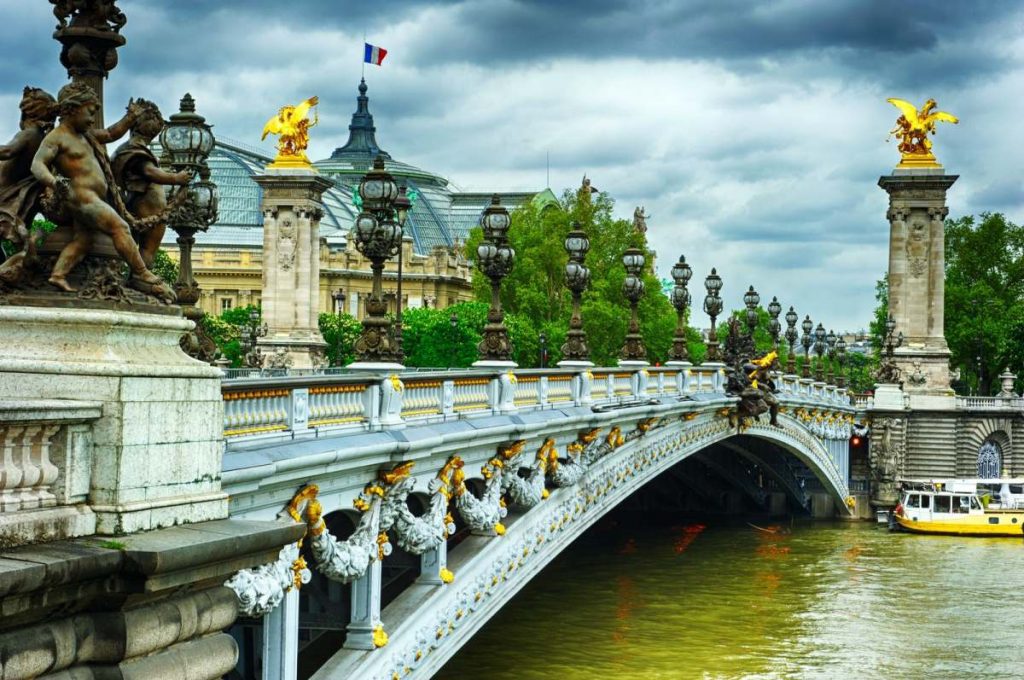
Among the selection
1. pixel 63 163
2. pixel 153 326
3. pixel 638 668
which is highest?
pixel 63 163

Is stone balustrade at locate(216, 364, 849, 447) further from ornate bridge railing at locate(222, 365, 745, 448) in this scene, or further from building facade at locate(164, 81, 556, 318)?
building facade at locate(164, 81, 556, 318)

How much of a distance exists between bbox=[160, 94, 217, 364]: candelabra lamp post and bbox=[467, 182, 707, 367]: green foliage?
46.7 meters

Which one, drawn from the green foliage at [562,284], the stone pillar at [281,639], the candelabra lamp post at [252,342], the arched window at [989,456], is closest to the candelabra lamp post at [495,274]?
the stone pillar at [281,639]

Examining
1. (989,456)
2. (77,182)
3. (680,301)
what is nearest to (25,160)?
(77,182)

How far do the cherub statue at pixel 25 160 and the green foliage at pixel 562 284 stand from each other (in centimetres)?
5415

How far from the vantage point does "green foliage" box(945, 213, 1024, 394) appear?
83.8 metres

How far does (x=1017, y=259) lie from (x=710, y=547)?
Result: 40447 mm

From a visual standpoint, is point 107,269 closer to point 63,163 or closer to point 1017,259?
point 63,163

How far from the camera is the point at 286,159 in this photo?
2589 inches

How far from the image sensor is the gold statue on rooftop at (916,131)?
74.1 meters

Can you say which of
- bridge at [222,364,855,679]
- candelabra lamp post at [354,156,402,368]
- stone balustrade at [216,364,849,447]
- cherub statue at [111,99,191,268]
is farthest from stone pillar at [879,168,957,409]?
cherub statue at [111,99,191,268]

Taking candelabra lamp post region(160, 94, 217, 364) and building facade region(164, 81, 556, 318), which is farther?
building facade region(164, 81, 556, 318)

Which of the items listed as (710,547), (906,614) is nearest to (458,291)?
(710,547)

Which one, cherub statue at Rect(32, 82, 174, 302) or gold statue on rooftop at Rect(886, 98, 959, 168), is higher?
gold statue on rooftop at Rect(886, 98, 959, 168)
